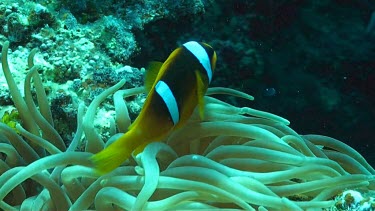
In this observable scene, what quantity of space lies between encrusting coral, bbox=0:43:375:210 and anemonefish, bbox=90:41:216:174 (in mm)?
71

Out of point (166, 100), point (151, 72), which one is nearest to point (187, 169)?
point (166, 100)

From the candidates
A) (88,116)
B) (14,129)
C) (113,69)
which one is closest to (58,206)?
(88,116)

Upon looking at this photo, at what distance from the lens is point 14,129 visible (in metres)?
2.00

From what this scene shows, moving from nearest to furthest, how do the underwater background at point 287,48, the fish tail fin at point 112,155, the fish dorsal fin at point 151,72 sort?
the fish tail fin at point 112,155, the fish dorsal fin at point 151,72, the underwater background at point 287,48

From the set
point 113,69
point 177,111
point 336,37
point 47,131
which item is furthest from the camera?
point 336,37

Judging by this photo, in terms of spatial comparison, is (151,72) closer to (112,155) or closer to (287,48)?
(112,155)

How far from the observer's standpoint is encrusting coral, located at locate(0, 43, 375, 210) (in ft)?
4.96

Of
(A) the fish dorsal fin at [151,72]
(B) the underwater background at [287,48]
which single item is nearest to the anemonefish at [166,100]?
(A) the fish dorsal fin at [151,72]

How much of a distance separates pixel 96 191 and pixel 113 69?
925mm

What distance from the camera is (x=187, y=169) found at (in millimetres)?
1603

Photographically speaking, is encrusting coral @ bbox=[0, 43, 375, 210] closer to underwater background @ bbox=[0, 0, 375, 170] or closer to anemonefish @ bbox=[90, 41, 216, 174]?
Result: anemonefish @ bbox=[90, 41, 216, 174]

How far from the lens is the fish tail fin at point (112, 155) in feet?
4.94

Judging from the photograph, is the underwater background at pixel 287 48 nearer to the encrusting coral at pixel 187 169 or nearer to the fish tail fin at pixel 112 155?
the encrusting coral at pixel 187 169

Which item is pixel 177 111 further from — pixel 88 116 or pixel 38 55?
pixel 38 55
